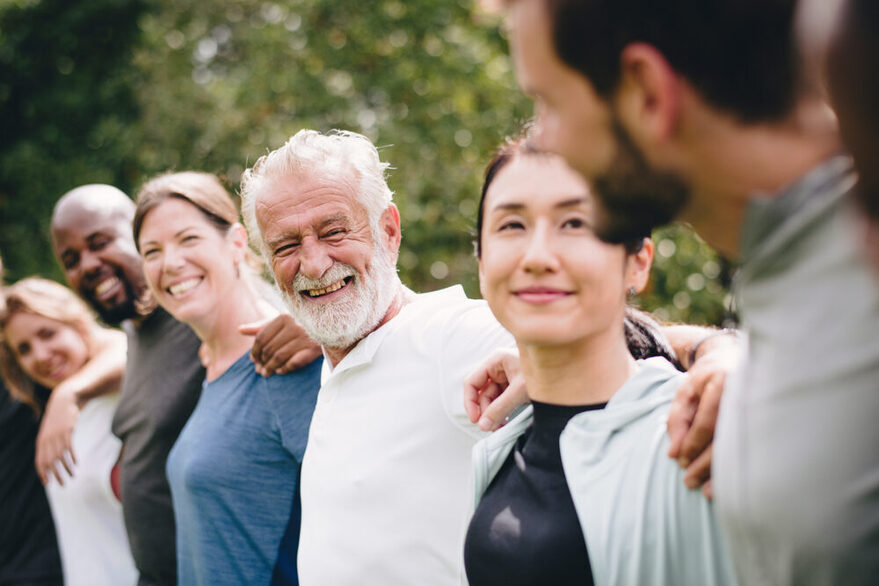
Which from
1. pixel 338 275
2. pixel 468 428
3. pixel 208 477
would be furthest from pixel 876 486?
pixel 208 477

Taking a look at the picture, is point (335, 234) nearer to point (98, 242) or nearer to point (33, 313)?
point (98, 242)

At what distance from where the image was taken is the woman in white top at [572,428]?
4.45ft

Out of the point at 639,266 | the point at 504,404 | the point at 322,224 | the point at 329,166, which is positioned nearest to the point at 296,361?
the point at 322,224

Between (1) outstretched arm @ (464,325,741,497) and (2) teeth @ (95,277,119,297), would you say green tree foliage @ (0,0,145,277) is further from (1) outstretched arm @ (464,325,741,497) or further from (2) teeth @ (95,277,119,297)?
(1) outstretched arm @ (464,325,741,497)

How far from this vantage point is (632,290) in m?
1.74

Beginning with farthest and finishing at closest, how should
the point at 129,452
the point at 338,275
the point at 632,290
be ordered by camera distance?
1. the point at 129,452
2. the point at 338,275
3. the point at 632,290

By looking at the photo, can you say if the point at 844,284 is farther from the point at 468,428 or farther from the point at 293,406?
the point at 293,406

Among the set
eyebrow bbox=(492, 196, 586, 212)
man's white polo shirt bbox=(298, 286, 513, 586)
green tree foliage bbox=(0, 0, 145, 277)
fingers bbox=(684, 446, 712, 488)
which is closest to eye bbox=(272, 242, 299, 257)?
man's white polo shirt bbox=(298, 286, 513, 586)

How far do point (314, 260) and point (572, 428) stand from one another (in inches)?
42.8

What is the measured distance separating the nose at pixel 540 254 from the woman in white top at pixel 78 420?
2.83 m

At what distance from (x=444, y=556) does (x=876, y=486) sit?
1340 mm

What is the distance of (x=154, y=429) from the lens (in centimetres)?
324

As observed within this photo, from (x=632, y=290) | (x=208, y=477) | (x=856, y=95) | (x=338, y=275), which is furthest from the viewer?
(x=208, y=477)

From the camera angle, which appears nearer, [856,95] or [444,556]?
[856,95]
